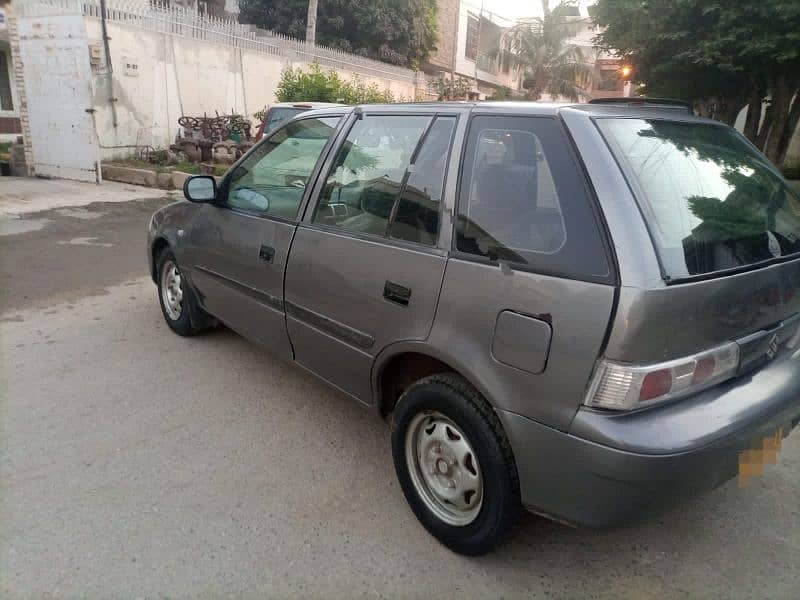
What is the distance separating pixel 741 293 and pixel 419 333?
1.17m

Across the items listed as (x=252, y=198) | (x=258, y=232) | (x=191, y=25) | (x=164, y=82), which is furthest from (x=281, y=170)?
(x=191, y=25)

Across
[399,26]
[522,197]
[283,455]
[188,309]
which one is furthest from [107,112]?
[399,26]

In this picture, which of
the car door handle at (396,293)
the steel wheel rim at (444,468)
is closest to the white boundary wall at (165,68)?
the car door handle at (396,293)

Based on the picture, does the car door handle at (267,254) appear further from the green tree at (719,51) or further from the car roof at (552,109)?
the green tree at (719,51)

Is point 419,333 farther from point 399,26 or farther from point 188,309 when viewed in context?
point 399,26

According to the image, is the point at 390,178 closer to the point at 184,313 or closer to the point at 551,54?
the point at 184,313

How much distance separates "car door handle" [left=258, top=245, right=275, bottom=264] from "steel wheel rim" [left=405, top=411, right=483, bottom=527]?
129cm

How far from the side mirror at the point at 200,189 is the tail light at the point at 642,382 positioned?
2743mm

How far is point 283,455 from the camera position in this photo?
3080 millimetres

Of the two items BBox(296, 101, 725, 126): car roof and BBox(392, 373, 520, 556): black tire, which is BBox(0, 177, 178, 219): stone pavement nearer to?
BBox(296, 101, 725, 126): car roof

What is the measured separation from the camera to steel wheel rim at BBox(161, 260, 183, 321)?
4469 millimetres

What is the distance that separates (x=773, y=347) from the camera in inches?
90.4

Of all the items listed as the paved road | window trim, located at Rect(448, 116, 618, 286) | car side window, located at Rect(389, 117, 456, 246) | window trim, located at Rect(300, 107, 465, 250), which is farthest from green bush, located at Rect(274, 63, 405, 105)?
window trim, located at Rect(448, 116, 618, 286)

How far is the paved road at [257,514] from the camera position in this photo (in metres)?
2.27
